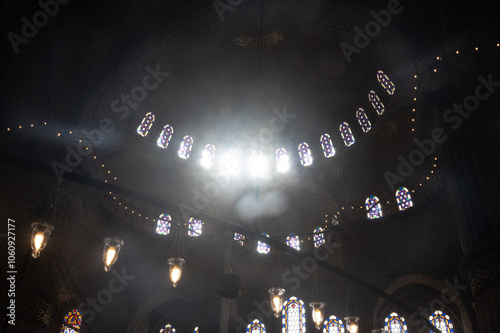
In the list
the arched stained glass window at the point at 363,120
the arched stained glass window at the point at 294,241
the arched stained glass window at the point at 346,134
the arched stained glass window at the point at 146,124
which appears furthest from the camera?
the arched stained glass window at the point at 294,241

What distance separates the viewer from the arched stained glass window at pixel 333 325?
13352 millimetres

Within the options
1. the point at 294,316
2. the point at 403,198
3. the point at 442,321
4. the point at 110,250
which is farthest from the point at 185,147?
the point at 442,321

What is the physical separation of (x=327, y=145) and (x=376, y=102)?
98.9 inches

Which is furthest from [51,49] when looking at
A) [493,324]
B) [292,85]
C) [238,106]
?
[493,324]

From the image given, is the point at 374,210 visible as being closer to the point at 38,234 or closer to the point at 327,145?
the point at 327,145

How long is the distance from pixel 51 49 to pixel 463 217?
10.2m

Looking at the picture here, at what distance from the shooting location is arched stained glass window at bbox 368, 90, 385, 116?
14227 mm

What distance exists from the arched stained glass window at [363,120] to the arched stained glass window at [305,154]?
2.30 meters

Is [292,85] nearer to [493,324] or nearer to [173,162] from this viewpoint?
[173,162]

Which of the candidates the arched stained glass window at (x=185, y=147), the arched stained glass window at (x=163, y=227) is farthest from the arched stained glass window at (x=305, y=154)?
the arched stained glass window at (x=163, y=227)

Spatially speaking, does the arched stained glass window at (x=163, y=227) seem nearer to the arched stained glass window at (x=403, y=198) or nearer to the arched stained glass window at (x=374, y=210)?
the arched stained glass window at (x=374, y=210)

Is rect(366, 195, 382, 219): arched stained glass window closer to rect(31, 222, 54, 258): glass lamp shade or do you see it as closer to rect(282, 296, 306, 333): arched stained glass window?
rect(282, 296, 306, 333): arched stained glass window

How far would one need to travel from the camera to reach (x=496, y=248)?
16.2ft

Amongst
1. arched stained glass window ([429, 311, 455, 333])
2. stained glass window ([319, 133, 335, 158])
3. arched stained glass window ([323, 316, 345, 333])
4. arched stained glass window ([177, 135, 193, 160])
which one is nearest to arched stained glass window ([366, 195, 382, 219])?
stained glass window ([319, 133, 335, 158])
